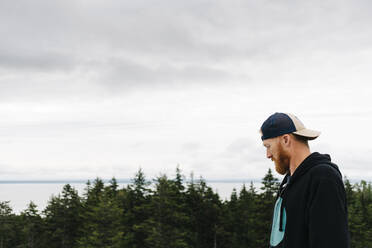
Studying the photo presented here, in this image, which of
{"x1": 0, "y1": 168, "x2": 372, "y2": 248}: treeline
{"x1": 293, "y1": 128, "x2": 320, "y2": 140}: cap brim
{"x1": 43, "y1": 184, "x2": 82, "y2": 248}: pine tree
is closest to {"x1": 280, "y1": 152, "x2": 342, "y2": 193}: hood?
{"x1": 293, "y1": 128, "x2": 320, "y2": 140}: cap brim

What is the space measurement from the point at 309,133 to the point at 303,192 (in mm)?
519

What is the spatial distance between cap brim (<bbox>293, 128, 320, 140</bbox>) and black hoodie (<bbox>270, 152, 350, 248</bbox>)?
0.49 ft

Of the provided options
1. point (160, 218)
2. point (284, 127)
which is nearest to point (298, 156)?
point (284, 127)

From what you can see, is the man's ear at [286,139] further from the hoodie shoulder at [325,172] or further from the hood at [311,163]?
the hoodie shoulder at [325,172]

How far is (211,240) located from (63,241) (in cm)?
2498

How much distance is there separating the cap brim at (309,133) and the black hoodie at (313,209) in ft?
0.49

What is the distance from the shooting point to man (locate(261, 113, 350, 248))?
3070 millimetres

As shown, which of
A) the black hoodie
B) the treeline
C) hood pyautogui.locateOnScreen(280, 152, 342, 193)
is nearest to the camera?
the black hoodie

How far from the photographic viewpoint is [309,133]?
11.3 ft

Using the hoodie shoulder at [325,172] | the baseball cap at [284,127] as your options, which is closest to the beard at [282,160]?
the baseball cap at [284,127]

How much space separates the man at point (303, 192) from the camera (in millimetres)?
3070

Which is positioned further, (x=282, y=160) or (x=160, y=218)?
(x=160, y=218)

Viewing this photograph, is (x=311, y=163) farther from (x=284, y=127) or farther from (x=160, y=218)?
(x=160, y=218)

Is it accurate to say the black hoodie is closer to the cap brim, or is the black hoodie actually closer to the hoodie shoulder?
the hoodie shoulder
